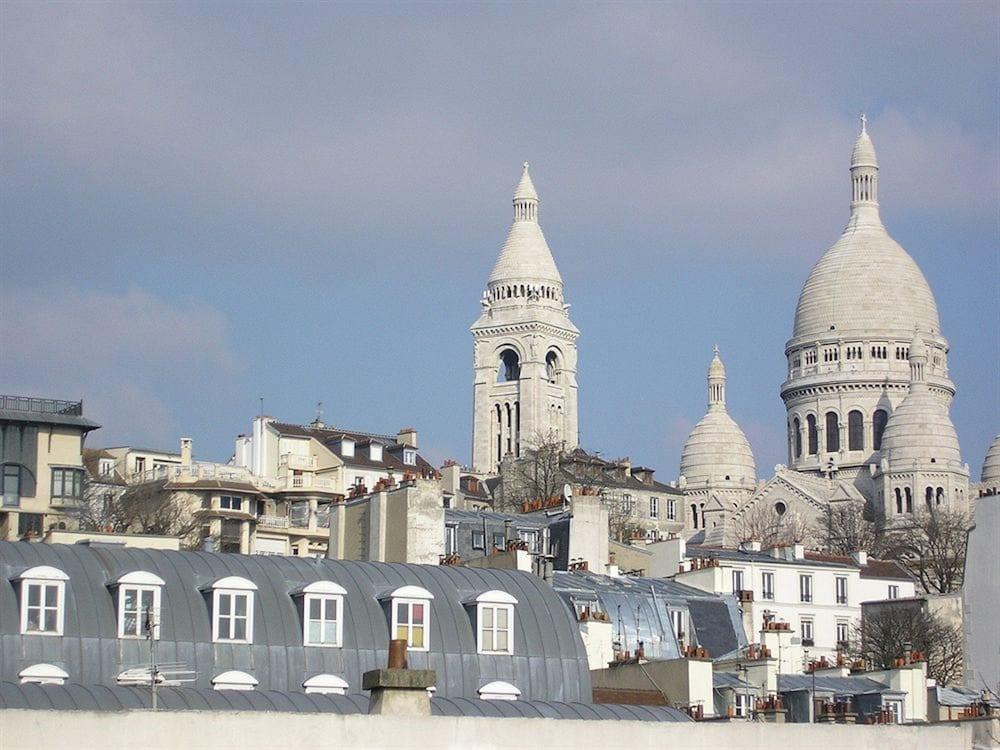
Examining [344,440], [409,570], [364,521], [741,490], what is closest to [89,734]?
[409,570]

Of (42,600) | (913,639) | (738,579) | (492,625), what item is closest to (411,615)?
(492,625)

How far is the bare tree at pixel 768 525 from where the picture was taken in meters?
156

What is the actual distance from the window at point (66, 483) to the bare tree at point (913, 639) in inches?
967

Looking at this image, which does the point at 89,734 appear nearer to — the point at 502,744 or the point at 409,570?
the point at 502,744

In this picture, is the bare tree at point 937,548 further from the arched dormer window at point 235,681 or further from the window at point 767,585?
the arched dormer window at point 235,681

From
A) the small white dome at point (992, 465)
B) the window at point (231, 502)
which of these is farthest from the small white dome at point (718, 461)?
the window at point (231, 502)

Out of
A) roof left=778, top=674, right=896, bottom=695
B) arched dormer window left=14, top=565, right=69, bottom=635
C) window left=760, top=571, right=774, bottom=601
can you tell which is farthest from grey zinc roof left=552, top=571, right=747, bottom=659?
window left=760, top=571, right=774, bottom=601

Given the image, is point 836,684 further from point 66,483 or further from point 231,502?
point 231,502

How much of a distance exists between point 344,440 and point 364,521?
61.8 m

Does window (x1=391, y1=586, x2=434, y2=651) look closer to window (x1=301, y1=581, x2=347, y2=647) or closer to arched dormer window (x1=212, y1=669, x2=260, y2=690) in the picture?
window (x1=301, y1=581, x2=347, y2=647)

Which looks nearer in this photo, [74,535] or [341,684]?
[341,684]

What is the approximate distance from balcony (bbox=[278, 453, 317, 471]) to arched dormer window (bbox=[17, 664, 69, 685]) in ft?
258

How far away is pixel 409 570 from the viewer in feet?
136

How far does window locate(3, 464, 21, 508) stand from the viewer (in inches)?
3275
